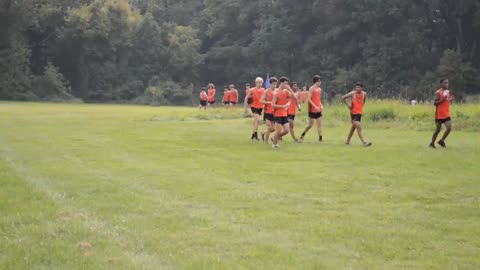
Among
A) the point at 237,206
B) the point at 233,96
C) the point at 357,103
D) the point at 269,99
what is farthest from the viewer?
the point at 233,96

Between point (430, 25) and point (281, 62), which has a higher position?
point (430, 25)

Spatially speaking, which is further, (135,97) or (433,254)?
(135,97)

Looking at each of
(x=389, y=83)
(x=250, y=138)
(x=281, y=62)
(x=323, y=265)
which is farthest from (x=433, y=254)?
(x=281, y=62)

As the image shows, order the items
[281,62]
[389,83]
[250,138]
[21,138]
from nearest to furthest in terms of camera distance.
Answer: [21,138]
[250,138]
[389,83]
[281,62]

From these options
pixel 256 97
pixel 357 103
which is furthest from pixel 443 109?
pixel 256 97

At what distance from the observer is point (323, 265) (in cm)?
605

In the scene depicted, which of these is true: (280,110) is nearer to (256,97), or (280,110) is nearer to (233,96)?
(256,97)

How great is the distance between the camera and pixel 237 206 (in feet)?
28.9

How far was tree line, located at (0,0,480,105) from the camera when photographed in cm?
5862

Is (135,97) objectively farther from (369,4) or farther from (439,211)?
(439,211)

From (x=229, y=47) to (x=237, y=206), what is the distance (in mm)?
63917

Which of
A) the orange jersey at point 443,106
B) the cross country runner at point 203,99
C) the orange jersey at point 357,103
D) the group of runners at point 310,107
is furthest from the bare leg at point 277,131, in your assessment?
the cross country runner at point 203,99

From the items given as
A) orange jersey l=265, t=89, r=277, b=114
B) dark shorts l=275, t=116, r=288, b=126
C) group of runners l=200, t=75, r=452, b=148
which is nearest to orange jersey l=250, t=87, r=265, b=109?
group of runners l=200, t=75, r=452, b=148

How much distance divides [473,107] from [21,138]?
1830 centimetres
